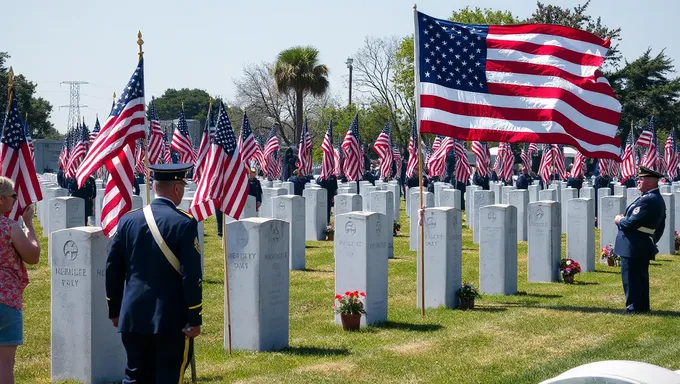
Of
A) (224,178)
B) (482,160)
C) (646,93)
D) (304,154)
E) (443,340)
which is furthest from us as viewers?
(646,93)

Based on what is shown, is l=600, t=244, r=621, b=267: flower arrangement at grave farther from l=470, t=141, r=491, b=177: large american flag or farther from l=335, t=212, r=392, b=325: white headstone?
l=470, t=141, r=491, b=177: large american flag

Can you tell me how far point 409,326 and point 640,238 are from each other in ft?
10.8

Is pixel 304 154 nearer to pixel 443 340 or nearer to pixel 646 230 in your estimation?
pixel 646 230

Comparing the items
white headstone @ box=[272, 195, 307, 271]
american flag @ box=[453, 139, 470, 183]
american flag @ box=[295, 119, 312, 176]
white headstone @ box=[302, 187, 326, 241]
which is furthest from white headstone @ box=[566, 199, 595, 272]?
american flag @ box=[295, 119, 312, 176]

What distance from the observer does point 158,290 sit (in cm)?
662

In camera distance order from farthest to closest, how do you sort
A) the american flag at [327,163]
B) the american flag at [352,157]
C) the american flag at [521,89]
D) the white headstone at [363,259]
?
the american flag at [352,157]
the american flag at [327,163]
the american flag at [521,89]
the white headstone at [363,259]

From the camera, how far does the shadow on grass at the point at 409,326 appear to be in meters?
11.7

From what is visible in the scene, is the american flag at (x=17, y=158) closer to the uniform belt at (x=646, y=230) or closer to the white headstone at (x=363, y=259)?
the white headstone at (x=363, y=259)

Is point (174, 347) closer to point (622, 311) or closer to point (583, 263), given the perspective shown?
point (622, 311)

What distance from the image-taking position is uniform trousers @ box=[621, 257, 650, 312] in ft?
41.4

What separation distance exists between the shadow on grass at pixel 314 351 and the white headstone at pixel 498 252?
17.1 ft

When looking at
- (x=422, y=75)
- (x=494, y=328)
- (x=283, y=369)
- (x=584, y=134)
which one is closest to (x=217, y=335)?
(x=283, y=369)

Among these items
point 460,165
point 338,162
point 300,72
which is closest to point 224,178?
point 460,165

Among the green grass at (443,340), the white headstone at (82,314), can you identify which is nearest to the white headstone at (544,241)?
the green grass at (443,340)
